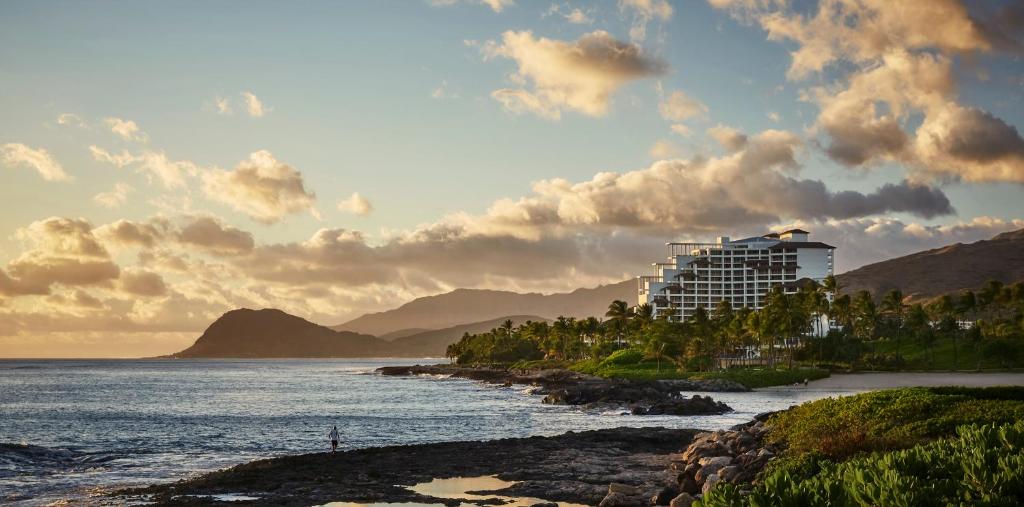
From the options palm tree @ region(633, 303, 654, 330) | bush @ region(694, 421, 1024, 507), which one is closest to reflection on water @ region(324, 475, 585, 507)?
bush @ region(694, 421, 1024, 507)

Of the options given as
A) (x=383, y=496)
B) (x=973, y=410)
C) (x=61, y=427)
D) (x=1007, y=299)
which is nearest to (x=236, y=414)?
(x=61, y=427)

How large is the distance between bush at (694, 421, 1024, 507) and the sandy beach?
94.4 meters

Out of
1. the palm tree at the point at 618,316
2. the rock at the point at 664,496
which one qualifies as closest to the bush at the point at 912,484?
the rock at the point at 664,496

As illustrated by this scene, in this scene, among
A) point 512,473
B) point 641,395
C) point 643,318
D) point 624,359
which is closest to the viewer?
point 512,473

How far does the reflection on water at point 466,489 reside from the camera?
30.3 meters

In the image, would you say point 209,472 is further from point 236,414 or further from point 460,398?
point 460,398

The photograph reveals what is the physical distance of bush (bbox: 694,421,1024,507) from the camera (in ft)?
38.7

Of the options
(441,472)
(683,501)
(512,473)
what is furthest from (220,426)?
(683,501)

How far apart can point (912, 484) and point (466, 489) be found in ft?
77.9

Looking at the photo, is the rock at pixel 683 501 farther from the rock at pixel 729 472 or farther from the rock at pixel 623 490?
the rock at pixel 729 472

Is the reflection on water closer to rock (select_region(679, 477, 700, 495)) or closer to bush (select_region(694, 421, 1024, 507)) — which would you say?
rock (select_region(679, 477, 700, 495))

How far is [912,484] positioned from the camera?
1223 centimetres

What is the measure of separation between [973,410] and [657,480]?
40.5 feet

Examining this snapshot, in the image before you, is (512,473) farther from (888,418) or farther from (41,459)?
(41,459)
